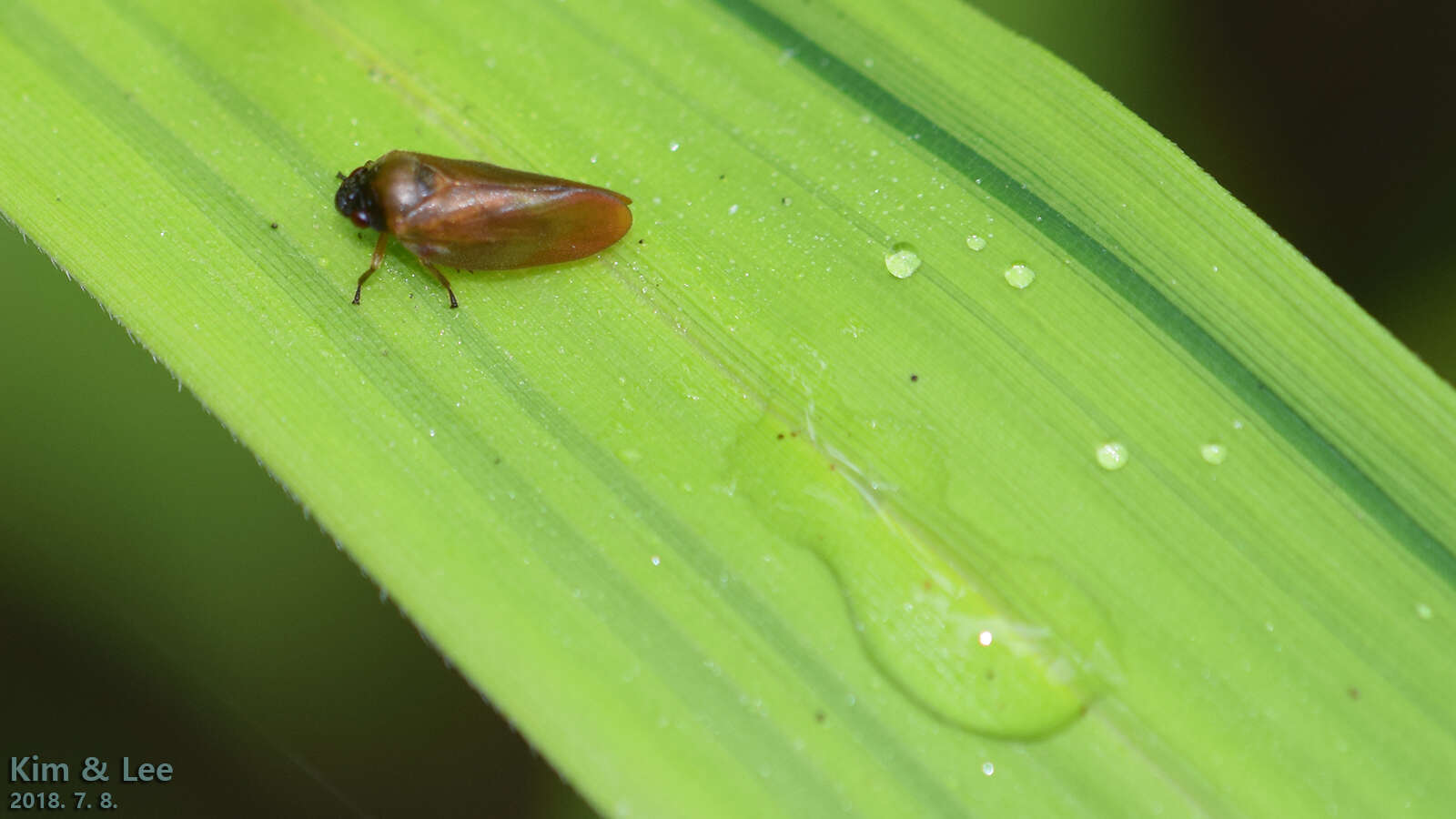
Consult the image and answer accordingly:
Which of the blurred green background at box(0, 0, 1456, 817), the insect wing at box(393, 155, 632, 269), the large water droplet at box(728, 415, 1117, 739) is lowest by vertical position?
the blurred green background at box(0, 0, 1456, 817)

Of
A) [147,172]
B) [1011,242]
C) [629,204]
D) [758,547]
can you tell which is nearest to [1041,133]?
[1011,242]

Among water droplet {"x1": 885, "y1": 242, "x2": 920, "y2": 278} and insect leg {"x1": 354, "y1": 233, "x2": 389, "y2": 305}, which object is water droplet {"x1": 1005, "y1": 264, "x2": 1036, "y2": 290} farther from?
insect leg {"x1": 354, "y1": 233, "x2": 389, "y2": 305}

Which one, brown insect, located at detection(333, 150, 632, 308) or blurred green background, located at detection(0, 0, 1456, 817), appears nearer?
brown insect, located at detection(333, 150, 632, 308)

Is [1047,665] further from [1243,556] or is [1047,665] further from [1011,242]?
[1011,242]

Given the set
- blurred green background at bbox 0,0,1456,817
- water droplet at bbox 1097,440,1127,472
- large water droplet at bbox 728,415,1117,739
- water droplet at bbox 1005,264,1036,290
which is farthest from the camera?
blurred green background at bbox 0,0,1456,817

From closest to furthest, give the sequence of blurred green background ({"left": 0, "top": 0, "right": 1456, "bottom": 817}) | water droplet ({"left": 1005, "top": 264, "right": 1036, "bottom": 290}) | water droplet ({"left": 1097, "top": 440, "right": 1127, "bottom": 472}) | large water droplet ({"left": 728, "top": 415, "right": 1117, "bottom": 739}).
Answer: large water droplet ({"left": 728, "top": 415, "right": 1117, "bottom": 739}) → water droplet ({"left": 1097, "top": 440, "right": 1127, "bottom": 472}) → water droplet ({"left": 1005, "top": 264, "right": 1036, "bottom": 290}) → blurred green background ({"left": 0, "top": 0, "right": 1456, "bottom": 817})

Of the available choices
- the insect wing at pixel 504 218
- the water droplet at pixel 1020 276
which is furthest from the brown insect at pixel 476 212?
the water droplet at pixel 1020 276

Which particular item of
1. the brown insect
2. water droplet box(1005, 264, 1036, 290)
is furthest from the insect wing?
water droplet box(1005, 264, 1036, 290)
